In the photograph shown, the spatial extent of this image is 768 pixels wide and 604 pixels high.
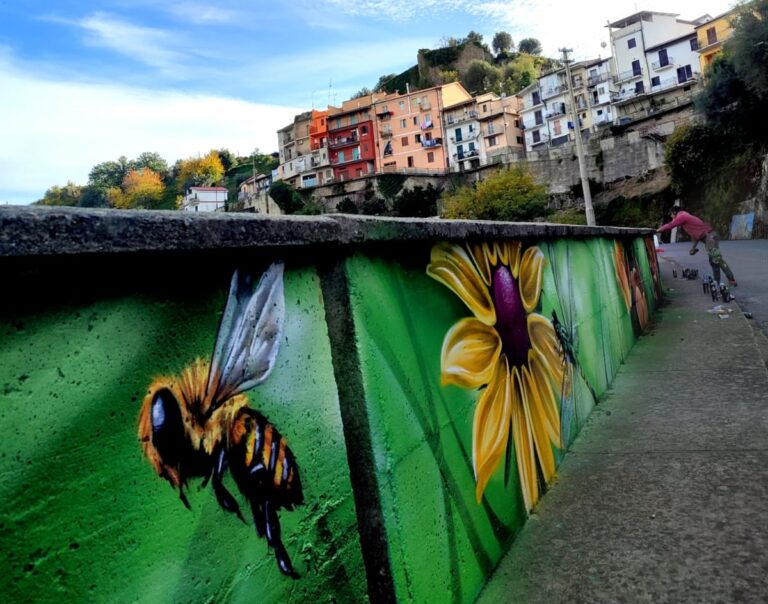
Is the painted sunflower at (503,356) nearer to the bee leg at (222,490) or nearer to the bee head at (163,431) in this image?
the bee leg at (222,490)

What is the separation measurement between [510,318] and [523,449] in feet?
2.35

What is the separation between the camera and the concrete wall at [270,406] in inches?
37.3

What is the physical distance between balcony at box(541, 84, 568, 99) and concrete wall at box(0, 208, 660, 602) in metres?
Result: 65.5

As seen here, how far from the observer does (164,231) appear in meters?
1.09

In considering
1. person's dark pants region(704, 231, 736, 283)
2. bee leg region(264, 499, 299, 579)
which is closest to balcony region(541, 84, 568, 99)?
person's dark pants region(704, 231, 736, 283)

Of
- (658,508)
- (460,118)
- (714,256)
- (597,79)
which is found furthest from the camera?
(460,118)

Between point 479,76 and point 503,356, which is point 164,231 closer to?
point 503,356

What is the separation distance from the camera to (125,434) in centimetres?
107

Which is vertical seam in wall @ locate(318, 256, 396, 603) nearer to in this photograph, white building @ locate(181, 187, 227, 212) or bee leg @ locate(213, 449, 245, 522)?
bee leg @ locate(213, 449, 245, 522)

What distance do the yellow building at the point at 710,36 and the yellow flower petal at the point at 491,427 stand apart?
59.5 m

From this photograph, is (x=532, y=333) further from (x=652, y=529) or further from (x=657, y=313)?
(x=657, y=313)

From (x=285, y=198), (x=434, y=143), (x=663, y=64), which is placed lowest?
(x=285, y=198)

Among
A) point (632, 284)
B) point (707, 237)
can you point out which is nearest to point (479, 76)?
point (707, 237)

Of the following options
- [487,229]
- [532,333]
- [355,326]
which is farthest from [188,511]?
[532,333]
